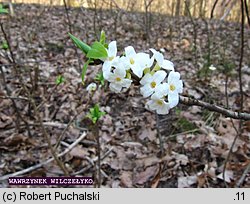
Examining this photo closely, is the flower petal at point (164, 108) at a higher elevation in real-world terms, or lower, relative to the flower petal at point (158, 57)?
lower

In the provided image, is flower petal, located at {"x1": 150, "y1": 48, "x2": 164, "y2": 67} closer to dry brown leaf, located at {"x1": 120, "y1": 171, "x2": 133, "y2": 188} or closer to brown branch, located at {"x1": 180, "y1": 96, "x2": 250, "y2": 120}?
brown branch, located at {"x1": 180, "y1": 96, "x2": 250, "y2": 120}

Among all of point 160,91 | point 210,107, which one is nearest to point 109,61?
point 160,91

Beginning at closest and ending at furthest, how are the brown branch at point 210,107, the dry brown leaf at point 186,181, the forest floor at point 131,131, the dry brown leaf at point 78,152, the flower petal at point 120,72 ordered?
the flower petal at point 120,72 < the brown branch at point 210,107 < the dry brown leaf at point 186,181 < the forest floor at point 131,131 < the dry brown leaf at point 78,152

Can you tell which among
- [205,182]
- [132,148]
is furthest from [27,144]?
[205,182]

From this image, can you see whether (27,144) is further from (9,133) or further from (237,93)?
(237,93)

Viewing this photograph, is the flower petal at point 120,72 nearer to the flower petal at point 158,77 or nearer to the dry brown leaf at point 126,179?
the flower petal at point 158,77

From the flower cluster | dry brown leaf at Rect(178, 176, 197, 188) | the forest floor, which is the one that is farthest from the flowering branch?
dry brown leaf at Rect(178, 176, 197, 188)

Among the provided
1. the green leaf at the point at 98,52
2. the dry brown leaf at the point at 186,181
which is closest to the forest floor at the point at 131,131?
the dry brown leaf at the point at 186,181

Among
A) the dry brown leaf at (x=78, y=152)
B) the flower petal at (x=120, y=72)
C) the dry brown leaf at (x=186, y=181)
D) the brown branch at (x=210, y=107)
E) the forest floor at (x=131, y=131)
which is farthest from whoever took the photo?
the dry brown leaf at (x=78, y=152)

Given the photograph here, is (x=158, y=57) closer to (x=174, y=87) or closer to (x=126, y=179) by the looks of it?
(x=174, y=87)
